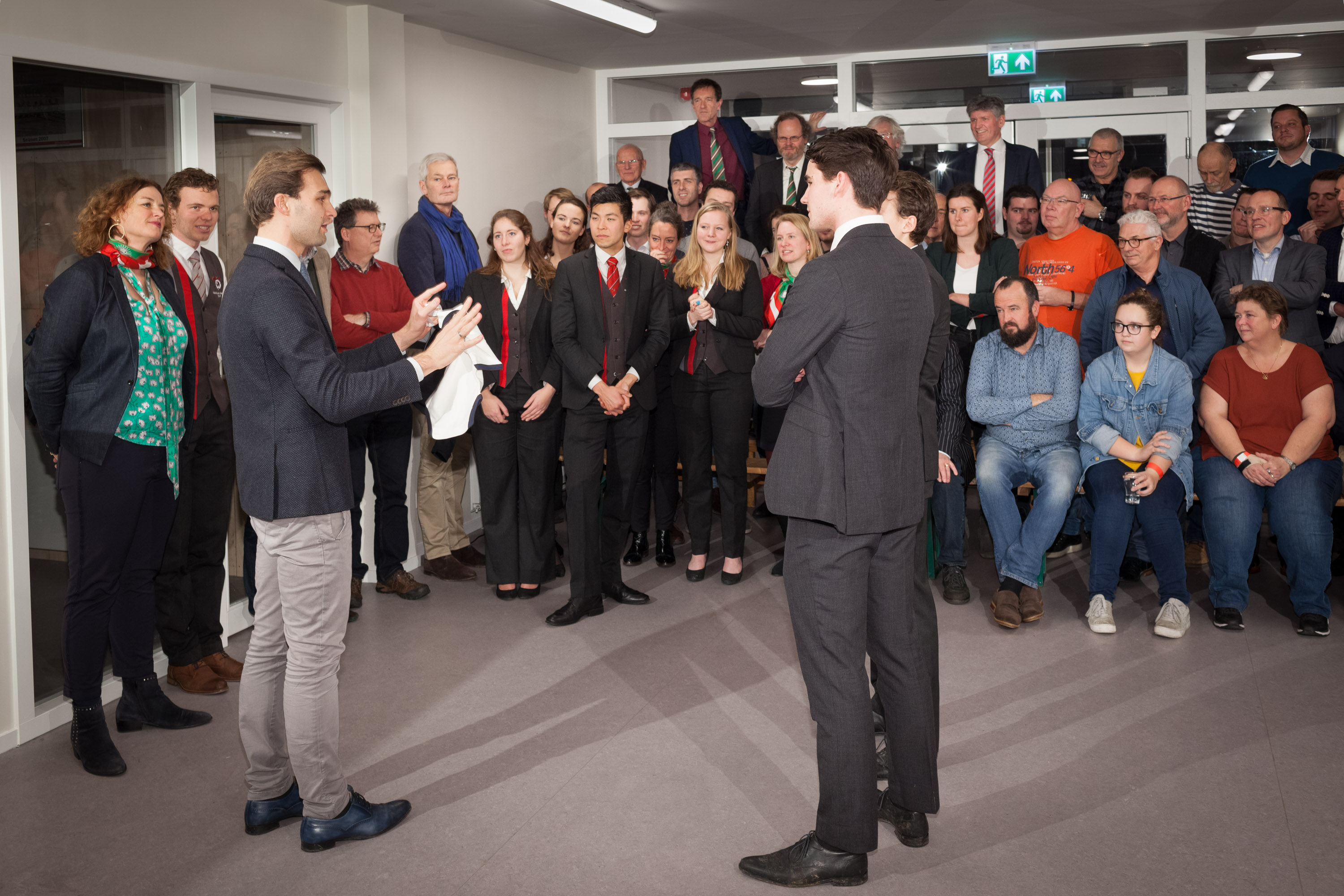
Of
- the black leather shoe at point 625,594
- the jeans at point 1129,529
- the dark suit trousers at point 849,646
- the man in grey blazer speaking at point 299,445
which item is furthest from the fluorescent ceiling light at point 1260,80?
the man in grey blazer speaking at point 299,445

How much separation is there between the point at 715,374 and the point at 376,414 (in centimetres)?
153

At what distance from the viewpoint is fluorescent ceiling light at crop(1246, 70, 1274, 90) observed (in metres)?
6.95

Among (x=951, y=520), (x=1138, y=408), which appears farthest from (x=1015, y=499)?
(x=1138, y=408)

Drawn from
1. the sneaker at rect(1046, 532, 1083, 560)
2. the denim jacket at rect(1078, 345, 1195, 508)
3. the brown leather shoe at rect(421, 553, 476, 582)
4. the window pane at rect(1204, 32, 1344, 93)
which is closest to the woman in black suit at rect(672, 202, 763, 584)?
the brown leather shoe at rect(421, 553, 476, 582)

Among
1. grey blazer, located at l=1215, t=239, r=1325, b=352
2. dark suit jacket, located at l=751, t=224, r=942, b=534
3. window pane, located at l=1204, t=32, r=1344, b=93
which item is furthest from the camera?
window pane, located at l=1204, t=32, r=1344, b=93

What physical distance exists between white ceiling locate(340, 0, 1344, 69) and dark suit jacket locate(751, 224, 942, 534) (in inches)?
148

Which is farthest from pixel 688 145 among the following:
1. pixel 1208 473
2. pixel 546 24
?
pixel 1208 473

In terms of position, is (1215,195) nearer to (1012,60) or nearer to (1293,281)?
(1293,281)

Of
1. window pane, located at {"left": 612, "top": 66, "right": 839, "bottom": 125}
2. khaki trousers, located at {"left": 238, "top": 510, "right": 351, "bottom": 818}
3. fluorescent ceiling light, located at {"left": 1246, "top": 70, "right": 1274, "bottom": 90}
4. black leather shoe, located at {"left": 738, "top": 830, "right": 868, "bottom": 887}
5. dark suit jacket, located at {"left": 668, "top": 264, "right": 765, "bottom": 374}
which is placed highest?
window pane, located at {"left": 612, "top": 66, "right": 839, "bottom": 125}

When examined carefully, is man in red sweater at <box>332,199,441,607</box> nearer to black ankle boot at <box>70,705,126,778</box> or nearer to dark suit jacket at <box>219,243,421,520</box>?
black ankle boot at <box>70,705,126,778</box>

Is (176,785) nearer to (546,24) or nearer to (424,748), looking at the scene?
(424,748)

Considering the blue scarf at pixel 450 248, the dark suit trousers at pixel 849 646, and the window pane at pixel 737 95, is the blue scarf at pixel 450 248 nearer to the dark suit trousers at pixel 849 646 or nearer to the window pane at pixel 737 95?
the window pane at pixel 737 95

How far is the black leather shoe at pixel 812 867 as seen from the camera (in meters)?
2.65

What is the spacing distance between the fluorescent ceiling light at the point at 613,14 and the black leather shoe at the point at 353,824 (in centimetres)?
372
